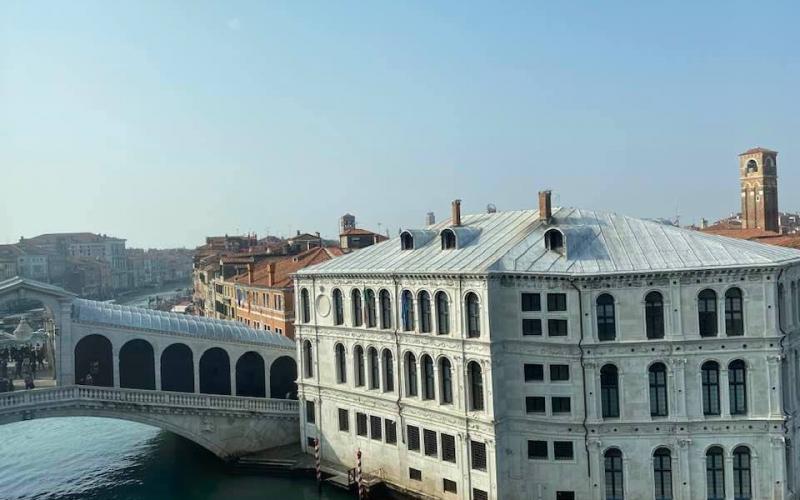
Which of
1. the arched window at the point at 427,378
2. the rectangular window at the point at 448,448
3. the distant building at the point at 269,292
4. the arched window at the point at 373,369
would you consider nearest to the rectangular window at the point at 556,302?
the arched window at the point at 427,378

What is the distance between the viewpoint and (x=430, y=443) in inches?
1213

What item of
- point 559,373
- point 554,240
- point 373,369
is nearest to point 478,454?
point 559,373

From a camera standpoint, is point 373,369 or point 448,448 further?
point 373,369

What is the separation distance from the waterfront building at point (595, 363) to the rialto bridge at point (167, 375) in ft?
32.6

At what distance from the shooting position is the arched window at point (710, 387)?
26203mm

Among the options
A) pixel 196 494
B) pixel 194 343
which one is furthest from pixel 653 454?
pixel 194 343

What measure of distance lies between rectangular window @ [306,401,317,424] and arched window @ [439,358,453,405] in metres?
9.46

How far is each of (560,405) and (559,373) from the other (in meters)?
1.21

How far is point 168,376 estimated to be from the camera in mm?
39562

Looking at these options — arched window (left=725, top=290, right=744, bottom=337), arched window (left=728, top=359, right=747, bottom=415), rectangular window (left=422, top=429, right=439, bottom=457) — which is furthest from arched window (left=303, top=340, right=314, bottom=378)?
arched window (left=725, top=290, right=744, bottom=337)

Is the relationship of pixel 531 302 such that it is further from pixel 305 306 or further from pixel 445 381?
pixel 305 306

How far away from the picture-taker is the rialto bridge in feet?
112

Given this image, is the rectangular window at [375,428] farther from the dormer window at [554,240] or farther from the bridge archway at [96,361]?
the bridge archway at [96,361]

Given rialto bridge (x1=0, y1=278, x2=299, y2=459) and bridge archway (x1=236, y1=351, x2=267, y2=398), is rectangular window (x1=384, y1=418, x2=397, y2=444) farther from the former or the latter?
bridge archway (x1=236, y1=351, x2=267, y2=398)
